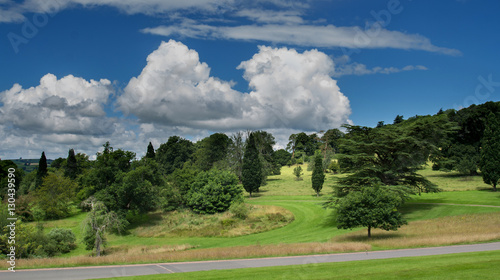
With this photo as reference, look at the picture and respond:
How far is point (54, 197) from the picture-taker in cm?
4856

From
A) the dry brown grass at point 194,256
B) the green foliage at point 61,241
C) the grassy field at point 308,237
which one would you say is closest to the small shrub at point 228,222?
the grassy field at point 308,237

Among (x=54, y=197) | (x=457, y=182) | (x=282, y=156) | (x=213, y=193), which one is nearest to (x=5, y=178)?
(x=54, y=197)

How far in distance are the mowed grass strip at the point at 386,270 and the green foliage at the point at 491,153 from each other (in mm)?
29746

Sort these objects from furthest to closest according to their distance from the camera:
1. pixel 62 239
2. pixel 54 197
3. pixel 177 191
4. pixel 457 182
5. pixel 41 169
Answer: pixel 41 169
pixel 457 182
pixel 54 197
pixel 177 191
pixel 62 239

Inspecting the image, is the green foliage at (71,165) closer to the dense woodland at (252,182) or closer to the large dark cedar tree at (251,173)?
the dense woodland at (252,182)

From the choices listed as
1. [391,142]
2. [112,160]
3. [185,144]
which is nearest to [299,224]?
[391,142]

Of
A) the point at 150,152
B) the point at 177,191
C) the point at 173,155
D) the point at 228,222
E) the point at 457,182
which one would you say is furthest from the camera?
the point at 173,155

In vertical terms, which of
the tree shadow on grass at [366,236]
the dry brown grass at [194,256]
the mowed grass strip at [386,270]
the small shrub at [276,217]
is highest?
the mowed grass strip at [386,270]

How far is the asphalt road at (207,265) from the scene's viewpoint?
52.1 ft

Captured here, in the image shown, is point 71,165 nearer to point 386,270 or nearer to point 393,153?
point 393,153

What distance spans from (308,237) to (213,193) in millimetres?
19497

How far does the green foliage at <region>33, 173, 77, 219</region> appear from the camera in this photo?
47500mm

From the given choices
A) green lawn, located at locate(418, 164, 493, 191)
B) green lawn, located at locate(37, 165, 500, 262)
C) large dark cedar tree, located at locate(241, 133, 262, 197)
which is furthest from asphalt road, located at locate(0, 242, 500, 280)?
large dark cedar tree, located at locate(241, 133, 262, 197)

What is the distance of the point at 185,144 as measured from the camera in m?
110
